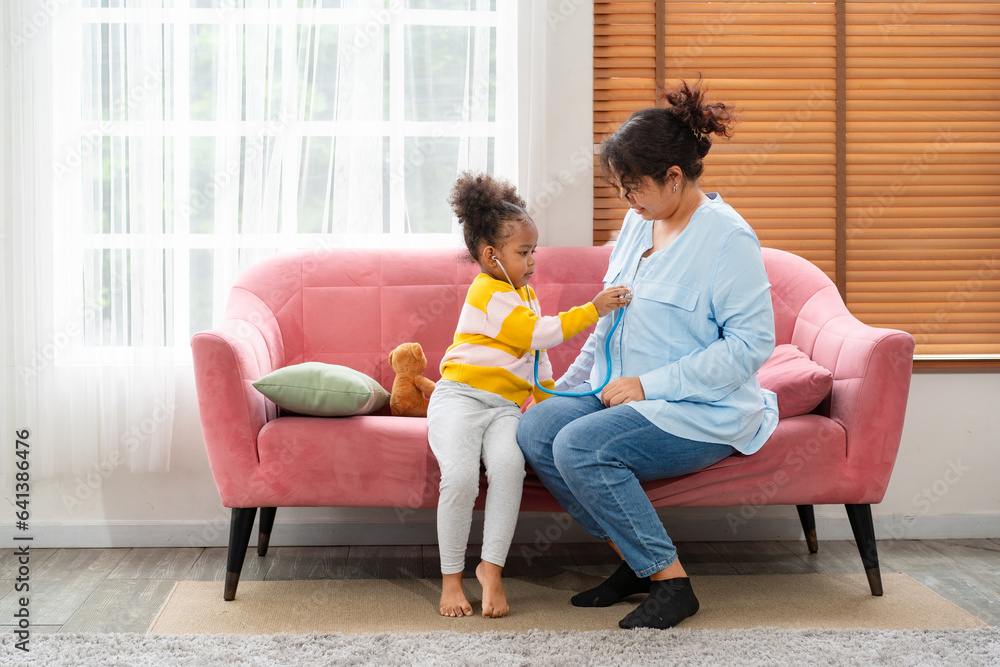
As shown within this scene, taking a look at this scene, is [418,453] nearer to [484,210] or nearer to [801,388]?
[484,210]

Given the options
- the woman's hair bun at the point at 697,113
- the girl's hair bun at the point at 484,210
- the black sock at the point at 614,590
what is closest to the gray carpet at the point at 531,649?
the black sock at the point at 614,590

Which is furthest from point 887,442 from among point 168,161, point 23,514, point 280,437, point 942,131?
point 23,514

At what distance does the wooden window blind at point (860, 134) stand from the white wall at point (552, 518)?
117 millimetres

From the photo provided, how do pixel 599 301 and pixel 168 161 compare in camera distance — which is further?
pixel 168 161

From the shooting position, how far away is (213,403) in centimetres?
191

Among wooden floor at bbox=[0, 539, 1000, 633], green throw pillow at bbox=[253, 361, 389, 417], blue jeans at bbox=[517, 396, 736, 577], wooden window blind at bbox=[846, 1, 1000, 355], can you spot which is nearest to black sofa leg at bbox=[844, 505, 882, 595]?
wooden floor at bbox=[0, 539, 1000, 633]

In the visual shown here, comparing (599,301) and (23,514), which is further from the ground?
(599,301)

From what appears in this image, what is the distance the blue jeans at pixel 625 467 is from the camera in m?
1.72

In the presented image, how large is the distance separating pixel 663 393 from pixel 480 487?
508mm

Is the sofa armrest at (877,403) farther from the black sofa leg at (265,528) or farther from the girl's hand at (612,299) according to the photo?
the black sofa leg at (265,528)

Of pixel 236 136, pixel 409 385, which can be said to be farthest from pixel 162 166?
pixel 409 385

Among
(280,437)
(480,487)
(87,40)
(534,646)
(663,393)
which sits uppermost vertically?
(87,40)

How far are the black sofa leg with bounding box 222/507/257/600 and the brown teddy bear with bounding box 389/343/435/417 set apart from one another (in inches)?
18.4

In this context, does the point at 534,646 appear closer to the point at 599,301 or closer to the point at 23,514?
the point at 599,301
